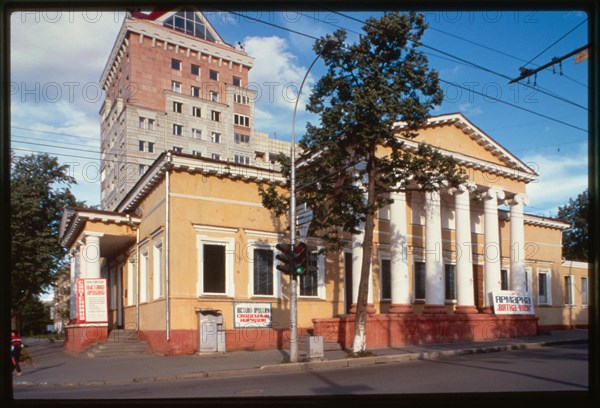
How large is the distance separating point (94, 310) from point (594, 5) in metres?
23.0

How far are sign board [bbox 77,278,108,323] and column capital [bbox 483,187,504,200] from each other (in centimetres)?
1903

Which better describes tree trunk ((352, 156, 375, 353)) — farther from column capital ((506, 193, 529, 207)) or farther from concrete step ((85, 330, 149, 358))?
column capital ((506, 193, 529, 207))

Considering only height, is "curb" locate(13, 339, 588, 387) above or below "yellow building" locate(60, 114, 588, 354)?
below

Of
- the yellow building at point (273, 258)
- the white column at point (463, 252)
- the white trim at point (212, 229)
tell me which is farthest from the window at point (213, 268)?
the white column at point (463, 252)

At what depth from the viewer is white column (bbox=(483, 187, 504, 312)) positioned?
2961 cm

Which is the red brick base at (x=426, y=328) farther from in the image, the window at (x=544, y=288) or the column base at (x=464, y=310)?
the window at (x=544, y=288)

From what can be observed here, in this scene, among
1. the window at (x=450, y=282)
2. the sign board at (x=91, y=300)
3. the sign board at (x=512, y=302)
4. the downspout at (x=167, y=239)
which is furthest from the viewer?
the window at (x=450, y=282)

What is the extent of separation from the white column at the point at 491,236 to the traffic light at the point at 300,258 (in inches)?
609

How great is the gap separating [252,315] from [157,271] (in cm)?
415

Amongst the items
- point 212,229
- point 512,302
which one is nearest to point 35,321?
point 212,229

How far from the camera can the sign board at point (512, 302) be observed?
2855cm

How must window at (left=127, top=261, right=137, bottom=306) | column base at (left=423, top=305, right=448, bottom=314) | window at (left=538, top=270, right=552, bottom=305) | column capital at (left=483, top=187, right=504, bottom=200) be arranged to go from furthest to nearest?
window at (left=538, top=270, right=552, bottom=305) < column capital at (left=483, top=187, right=504, bottom=200) < window at (left=127, top=261, right=137, bottom=306) < column base at (left=423, top=305, right=448, bottom=314)

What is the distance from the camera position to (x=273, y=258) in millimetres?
24484

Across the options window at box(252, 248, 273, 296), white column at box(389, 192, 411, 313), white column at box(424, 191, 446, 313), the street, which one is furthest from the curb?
window at box(252, 248, 273, 296)
